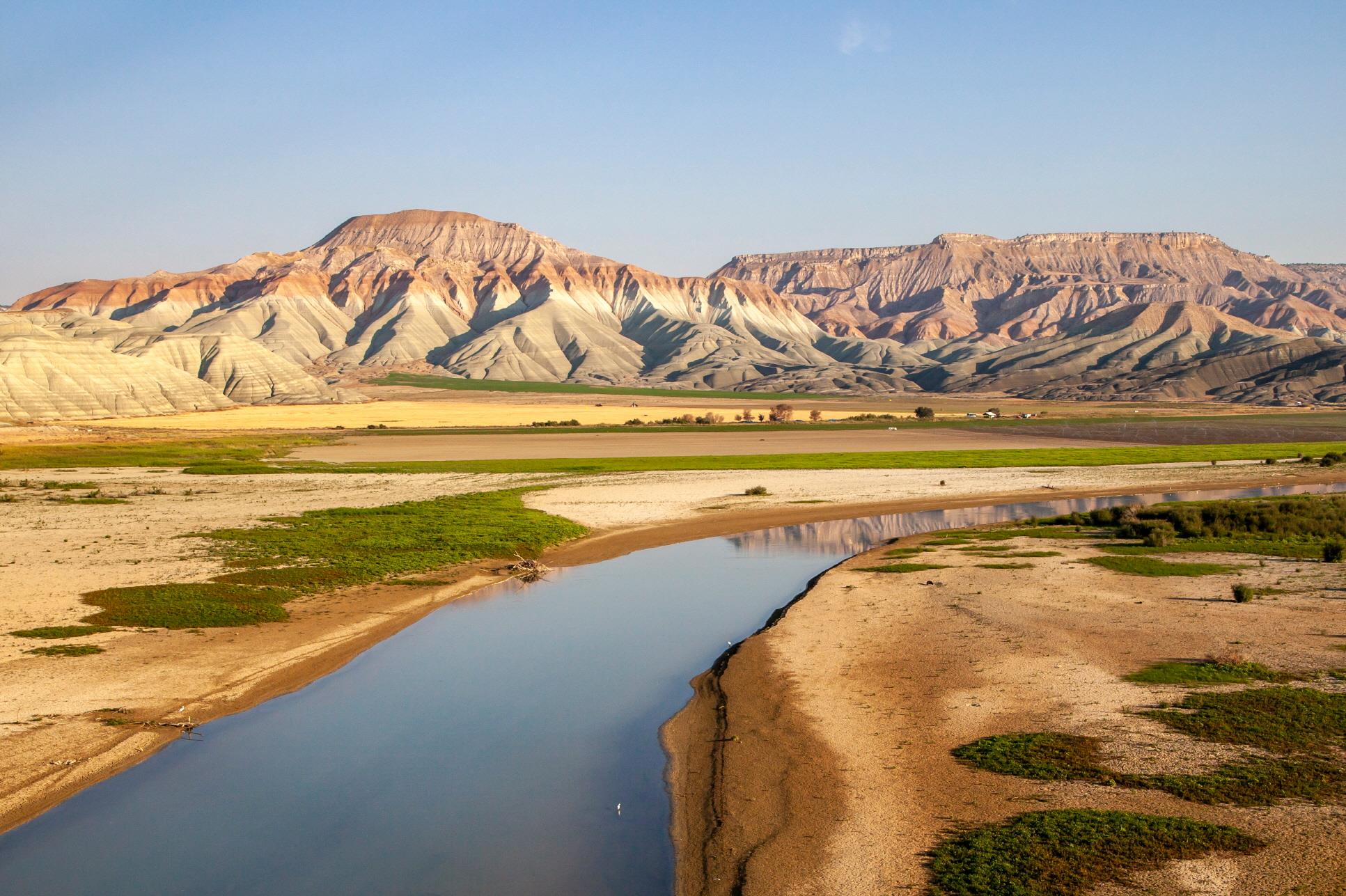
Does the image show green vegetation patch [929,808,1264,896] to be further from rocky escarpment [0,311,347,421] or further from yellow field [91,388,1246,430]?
rocky escarpment [0,311,347,421]

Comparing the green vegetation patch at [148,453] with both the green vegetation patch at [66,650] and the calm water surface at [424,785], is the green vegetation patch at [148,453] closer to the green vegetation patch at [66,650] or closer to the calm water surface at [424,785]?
the green vegetation patch at [66,650]

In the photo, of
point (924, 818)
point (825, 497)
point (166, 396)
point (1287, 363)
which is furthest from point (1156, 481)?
point (1287, 363)

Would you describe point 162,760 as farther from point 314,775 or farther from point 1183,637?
point 1183,637

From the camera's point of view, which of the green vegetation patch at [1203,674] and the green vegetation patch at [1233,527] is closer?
the green vegetation patch at [1203,674]

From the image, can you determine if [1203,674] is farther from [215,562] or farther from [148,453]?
[148,453]

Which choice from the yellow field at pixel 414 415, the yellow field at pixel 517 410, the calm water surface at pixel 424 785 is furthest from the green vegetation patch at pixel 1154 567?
the yellow field at pixel 517 410

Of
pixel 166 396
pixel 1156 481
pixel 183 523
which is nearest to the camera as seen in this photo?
pixel 183 523

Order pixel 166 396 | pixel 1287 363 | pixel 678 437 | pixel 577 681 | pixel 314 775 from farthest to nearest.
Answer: pixel 1287 363, pixel 166 396, pixel 678 437, pixel 577 681, pixel 314 775
